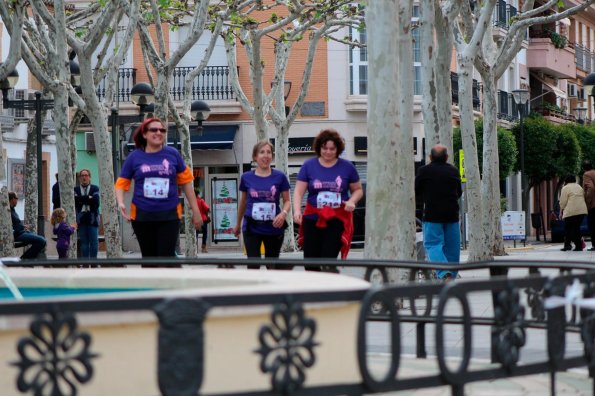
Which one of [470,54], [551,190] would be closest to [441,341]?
[470,54]

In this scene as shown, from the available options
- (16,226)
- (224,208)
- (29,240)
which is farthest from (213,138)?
(29,240)

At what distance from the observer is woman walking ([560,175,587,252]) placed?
33.7 m

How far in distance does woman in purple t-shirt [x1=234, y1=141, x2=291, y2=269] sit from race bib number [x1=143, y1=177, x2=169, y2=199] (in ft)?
4.34

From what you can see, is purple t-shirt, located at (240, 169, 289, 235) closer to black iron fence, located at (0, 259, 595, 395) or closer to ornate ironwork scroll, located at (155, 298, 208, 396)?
black iron fence, located at (0, 259, 595, 395)

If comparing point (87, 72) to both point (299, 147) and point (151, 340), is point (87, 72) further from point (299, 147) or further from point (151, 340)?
point (299, 147)

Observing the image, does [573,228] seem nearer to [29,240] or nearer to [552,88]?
[29,240]

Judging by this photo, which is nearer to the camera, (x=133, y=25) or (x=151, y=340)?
(x=151, y=340)

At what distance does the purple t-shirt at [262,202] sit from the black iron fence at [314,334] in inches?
250

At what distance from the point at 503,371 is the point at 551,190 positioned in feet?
226

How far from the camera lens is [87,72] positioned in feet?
87.5

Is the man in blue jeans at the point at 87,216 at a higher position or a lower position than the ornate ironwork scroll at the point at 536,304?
higher

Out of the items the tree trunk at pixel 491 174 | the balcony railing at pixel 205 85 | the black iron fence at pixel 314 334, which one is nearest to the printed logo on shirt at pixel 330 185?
the black iron fence at pixel 314 334

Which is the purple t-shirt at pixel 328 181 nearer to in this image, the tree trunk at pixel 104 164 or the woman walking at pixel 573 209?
the tree trunk at pixel 104 164

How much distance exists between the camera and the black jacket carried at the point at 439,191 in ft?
59.1
